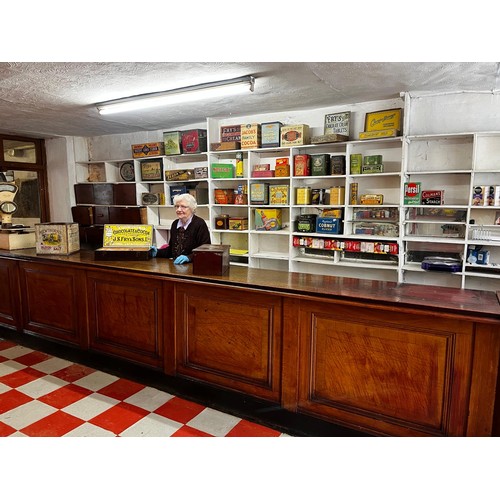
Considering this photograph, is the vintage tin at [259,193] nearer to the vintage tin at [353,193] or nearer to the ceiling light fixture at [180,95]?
the vintage tin at [353,193]

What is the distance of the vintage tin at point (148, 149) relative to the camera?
17.8ft

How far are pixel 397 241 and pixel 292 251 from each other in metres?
1.29

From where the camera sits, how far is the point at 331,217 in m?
4.34

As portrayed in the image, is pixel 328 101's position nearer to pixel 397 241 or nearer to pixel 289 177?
pixel 289 177

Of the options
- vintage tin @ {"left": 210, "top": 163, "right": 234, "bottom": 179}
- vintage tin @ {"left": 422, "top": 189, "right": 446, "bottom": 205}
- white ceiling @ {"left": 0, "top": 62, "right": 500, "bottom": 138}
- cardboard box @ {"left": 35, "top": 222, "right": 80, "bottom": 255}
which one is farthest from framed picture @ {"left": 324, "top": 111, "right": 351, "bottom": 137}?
cardboard box @ {"left": 35, "top": 222, "right": 80, "bottom": 255}

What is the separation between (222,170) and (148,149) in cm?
135

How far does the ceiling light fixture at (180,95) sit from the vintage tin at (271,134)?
93 cm

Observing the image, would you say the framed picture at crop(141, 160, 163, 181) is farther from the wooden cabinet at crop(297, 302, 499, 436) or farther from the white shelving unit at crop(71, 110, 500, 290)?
the wooden cabinet at crop(297, 302, 499, 436)

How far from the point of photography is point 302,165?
4.45 meters

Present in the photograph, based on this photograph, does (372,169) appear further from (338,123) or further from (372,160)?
(338,123)

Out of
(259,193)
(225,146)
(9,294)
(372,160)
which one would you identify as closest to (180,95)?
(225,146)

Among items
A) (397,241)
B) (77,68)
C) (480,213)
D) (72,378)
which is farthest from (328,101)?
(72,378)

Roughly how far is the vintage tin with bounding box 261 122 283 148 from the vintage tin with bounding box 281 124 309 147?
0.09m

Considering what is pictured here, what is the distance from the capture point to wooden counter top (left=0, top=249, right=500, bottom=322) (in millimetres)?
1775
